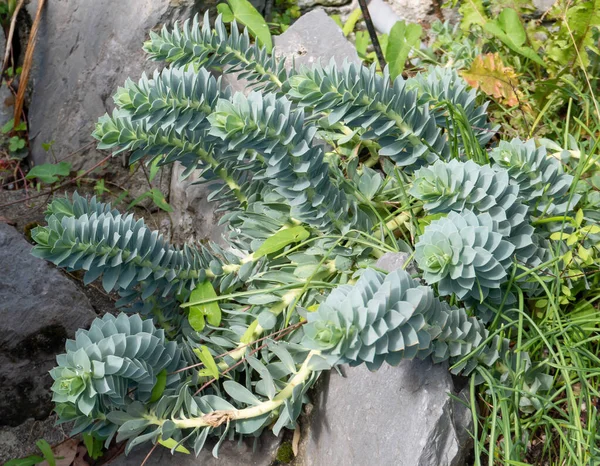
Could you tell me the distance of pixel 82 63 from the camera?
230cm

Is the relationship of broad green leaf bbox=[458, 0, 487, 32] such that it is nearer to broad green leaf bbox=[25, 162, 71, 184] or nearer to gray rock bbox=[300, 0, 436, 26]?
gray rock bbox=[300, 0, 436, 26]

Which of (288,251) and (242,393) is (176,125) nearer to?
(288,251)

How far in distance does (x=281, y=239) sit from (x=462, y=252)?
463 millimetres

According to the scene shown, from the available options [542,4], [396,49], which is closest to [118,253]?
[396,49]

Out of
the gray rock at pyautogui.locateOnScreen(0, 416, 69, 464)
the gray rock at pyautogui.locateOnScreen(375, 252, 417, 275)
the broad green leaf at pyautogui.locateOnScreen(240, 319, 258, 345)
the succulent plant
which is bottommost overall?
the gray rock at pyautogui.locateOnScreen(0, 416, 69, 464)

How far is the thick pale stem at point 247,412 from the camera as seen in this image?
49.5 inches

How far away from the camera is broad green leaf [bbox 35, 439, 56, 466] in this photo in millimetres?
1418

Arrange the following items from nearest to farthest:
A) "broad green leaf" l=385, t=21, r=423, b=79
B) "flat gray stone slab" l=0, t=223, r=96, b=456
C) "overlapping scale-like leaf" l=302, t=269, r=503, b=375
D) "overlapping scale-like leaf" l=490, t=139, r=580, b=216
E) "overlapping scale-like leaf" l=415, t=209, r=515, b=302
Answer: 1. "overlapping scale-like leaf" l=302, t=269, r=503, b=375
2. "overlapping scale-like leaf" l=415, t=209, r=515, b=302
3. "overlapping scale-like leaf" l=490, t=139, r=580, b=216
4. "flat gray stone slab" l=0, t=223, r=96, b=456
5. "broad green leaf" l=385, t=21, r=423, b=79

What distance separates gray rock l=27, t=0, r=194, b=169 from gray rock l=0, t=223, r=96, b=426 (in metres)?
0.69

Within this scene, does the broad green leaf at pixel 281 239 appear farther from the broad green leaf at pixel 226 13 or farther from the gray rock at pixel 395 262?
the broad green leaf at pixel 226 13

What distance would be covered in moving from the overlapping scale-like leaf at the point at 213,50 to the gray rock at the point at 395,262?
58 centimetres

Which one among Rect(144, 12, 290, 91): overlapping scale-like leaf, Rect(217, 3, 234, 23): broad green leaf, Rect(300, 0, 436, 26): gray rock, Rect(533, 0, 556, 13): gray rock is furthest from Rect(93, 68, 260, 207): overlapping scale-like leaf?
Rect(533, 0, 556, 13): gray rock

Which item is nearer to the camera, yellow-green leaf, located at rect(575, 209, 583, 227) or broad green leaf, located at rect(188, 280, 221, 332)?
→ yellow-green leaf, located at rect(575, 209, 583, 227)

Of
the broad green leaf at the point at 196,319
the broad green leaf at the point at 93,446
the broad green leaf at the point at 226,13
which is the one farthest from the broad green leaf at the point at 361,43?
the broad green leaf at the point at 93,446
